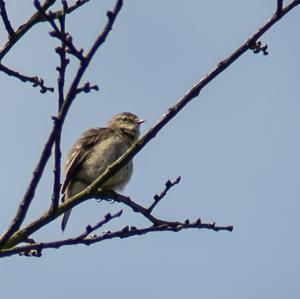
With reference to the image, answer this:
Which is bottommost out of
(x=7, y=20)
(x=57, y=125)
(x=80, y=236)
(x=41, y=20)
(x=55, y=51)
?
(x=80, y=236)

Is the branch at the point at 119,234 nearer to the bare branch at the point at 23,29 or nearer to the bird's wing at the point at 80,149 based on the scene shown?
the bare branch at the point at 23,29

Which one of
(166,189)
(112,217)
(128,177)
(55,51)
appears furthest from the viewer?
(128,177)

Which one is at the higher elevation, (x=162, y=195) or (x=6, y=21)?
(x=6, y=21)

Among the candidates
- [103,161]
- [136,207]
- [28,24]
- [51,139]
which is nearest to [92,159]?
[103,161]

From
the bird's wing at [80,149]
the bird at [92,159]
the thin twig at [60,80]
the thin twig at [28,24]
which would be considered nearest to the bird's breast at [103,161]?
the bird at [92,159]

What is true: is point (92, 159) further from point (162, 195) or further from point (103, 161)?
point (162, 195)

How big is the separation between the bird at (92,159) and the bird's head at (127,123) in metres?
0.77

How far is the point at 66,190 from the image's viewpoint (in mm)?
10102

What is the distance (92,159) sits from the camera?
1015 centimetres

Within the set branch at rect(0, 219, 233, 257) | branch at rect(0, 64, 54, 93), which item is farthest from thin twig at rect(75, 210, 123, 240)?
branch at rect(0, 64, 54, 93)

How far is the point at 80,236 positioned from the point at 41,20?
7.65 feet

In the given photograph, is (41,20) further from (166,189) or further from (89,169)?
(89,169)

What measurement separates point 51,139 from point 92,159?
5.84 m

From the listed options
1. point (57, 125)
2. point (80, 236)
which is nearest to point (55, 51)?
point (57, 125)
